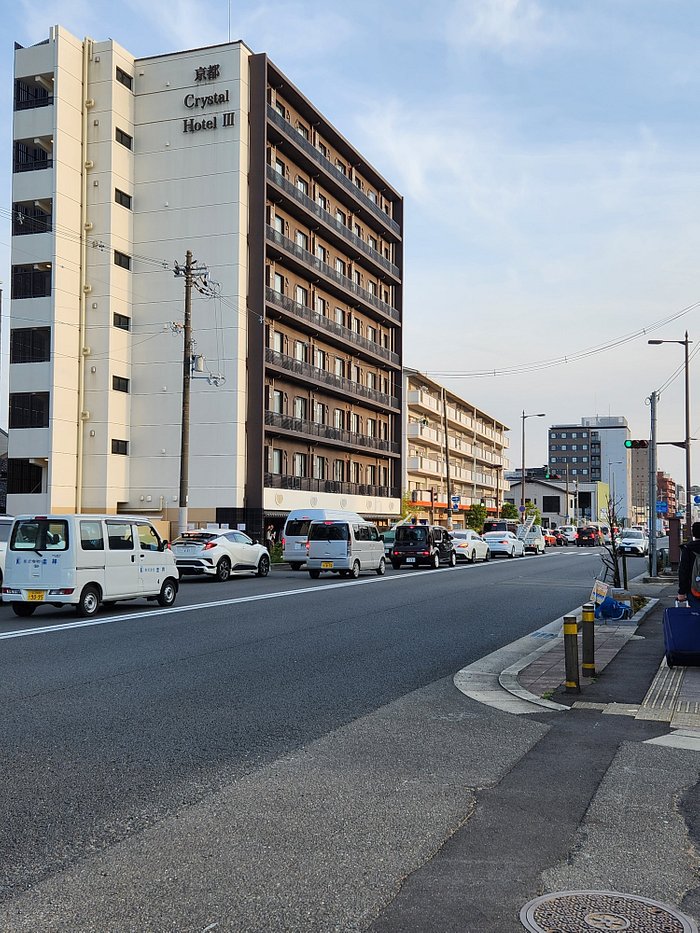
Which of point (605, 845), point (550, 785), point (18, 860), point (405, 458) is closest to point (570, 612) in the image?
point (550, 785)

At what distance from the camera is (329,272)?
55.6 meters

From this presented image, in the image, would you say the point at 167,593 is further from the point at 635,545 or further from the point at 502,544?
the point at 635,545

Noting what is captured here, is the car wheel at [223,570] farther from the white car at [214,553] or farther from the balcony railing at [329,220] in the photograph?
the balcony railing at [329,220]

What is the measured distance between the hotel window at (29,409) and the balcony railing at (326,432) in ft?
36.2

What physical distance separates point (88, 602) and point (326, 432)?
3851 cm

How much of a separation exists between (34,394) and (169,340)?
23.6 feet

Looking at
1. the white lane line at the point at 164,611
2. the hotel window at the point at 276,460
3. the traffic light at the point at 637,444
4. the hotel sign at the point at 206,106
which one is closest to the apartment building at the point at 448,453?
the hotel window at the point at 276,460

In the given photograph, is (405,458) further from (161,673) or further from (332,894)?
(332,894)

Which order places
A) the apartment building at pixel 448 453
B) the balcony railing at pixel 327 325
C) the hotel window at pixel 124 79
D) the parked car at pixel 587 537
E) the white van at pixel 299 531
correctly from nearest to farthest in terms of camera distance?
the white van at pixel 299 531
the hotel window at pixel 124 79
the balcony railing at pixel 327 325
the apartment building at pixel 448 453
the parked car at pixel 587 537

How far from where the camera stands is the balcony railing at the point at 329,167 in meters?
48.8

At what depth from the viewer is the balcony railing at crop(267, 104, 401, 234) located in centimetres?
4875

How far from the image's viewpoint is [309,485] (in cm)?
5231

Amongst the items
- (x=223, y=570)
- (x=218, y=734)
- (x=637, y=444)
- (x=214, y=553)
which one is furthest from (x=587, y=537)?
(x=218, y=734)

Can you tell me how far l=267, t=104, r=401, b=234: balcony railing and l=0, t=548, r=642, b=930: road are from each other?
38338 mm
